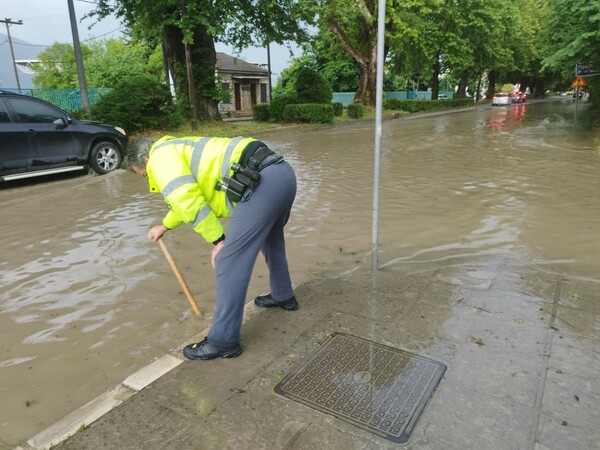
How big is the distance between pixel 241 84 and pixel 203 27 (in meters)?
20.8

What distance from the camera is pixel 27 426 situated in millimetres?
2568

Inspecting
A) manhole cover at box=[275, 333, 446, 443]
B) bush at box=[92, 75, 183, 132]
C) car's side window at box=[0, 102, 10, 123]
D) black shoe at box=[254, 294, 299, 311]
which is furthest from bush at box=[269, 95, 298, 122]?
manhole cover at box=[275, 333, 446, 443]

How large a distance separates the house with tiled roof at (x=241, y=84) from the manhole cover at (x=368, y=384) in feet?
110

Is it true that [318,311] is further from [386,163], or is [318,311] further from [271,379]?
[386,163]

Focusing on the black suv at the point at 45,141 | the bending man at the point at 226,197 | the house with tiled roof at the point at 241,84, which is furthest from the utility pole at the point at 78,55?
the house with tiled roof at the point at 241,84

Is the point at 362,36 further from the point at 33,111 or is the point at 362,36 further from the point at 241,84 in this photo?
the point at 33,111

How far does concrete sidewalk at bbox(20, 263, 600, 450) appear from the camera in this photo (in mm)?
2160

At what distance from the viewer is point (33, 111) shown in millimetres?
8641

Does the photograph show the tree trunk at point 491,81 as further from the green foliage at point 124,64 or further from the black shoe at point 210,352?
the black shoe at point 210,352

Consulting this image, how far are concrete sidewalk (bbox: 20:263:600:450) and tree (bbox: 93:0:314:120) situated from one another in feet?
46.1

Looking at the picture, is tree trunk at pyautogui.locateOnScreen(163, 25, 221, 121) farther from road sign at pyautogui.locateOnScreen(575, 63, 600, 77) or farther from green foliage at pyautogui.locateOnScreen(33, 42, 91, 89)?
green foliage at pyautogui.locateOnScreen(33, 42, 91, 89)

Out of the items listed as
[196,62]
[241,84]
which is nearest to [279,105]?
[196,62]

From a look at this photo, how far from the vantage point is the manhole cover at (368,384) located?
229cm

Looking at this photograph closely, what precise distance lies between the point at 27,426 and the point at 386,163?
9.35 metres
